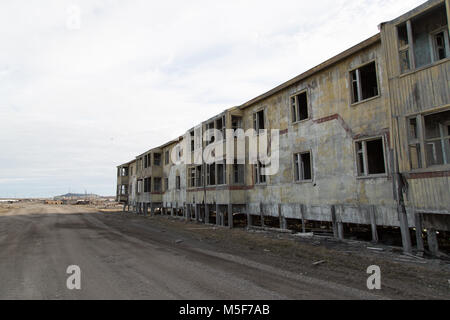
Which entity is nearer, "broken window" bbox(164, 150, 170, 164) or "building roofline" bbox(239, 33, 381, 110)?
"building roofline" bbox(239, 33, 381, 110)

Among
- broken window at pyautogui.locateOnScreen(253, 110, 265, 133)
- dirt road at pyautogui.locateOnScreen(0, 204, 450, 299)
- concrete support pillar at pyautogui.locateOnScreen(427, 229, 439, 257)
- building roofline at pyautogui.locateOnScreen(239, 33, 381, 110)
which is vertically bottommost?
dirt road at pyautogui.locateOnScreen(0, 204, 450, 299)

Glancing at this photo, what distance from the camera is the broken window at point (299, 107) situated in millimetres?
16422

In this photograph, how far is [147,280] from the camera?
7.34m

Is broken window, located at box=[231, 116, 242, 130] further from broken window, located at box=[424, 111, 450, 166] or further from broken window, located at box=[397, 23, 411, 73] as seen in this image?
broken window, located at box=[424, 111, 450, 166]

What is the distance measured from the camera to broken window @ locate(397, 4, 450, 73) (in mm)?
10062

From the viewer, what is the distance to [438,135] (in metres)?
10.8

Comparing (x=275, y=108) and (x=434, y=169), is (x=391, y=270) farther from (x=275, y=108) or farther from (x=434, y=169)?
(x=275, y=108)

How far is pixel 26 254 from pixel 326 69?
15398 mm

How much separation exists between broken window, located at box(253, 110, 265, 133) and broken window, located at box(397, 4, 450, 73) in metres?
9.97

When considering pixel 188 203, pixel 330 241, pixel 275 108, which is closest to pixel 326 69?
pixel 275 108

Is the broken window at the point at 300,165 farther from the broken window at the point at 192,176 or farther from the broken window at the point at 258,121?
the broken window at the point at 192,176

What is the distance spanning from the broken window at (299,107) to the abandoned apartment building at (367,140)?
0.20 ft

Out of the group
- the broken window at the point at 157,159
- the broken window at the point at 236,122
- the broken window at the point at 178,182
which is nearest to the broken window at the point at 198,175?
the broken window at the point at 236,122

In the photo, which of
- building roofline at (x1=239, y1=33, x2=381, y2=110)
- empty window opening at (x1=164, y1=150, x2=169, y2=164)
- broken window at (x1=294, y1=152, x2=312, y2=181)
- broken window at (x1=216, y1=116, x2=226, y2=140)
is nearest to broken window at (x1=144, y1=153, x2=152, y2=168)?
empty window opening at (x1=164, y1=150, x2=169, y2=164)
